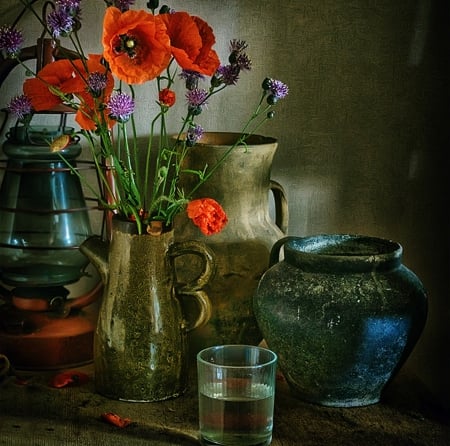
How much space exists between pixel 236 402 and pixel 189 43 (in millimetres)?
420

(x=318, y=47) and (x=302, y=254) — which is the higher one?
(x=318, y=47)

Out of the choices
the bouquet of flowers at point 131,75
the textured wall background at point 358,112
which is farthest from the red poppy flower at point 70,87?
the textured wall background at point 358,112

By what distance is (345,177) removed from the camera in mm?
1403

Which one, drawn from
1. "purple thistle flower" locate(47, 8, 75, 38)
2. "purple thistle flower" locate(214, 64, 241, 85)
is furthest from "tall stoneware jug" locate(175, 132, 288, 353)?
"purple thistle flower" locate(47, 8, 75, 38)

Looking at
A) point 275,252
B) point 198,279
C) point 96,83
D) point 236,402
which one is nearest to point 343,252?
point 275,252

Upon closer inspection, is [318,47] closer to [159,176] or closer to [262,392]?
[159,176]

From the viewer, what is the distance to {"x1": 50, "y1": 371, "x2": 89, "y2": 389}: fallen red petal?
3.78ft

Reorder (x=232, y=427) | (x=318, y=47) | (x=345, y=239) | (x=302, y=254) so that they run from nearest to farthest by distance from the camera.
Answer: (x=232, y=427) < (x=302, y=254) < (x=345, y=239) < (x=318, y=47)

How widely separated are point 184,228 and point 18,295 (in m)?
0.26

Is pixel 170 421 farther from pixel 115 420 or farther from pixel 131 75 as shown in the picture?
pixel 131 75

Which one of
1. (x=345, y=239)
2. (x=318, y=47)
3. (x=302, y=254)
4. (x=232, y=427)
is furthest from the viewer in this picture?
(x=318, y=47)

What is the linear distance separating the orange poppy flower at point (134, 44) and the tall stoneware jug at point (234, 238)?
0.23 metres

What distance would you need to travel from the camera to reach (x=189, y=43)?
3.35 feet

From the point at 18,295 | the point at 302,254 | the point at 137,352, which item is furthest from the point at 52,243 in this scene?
the point at 302,254
